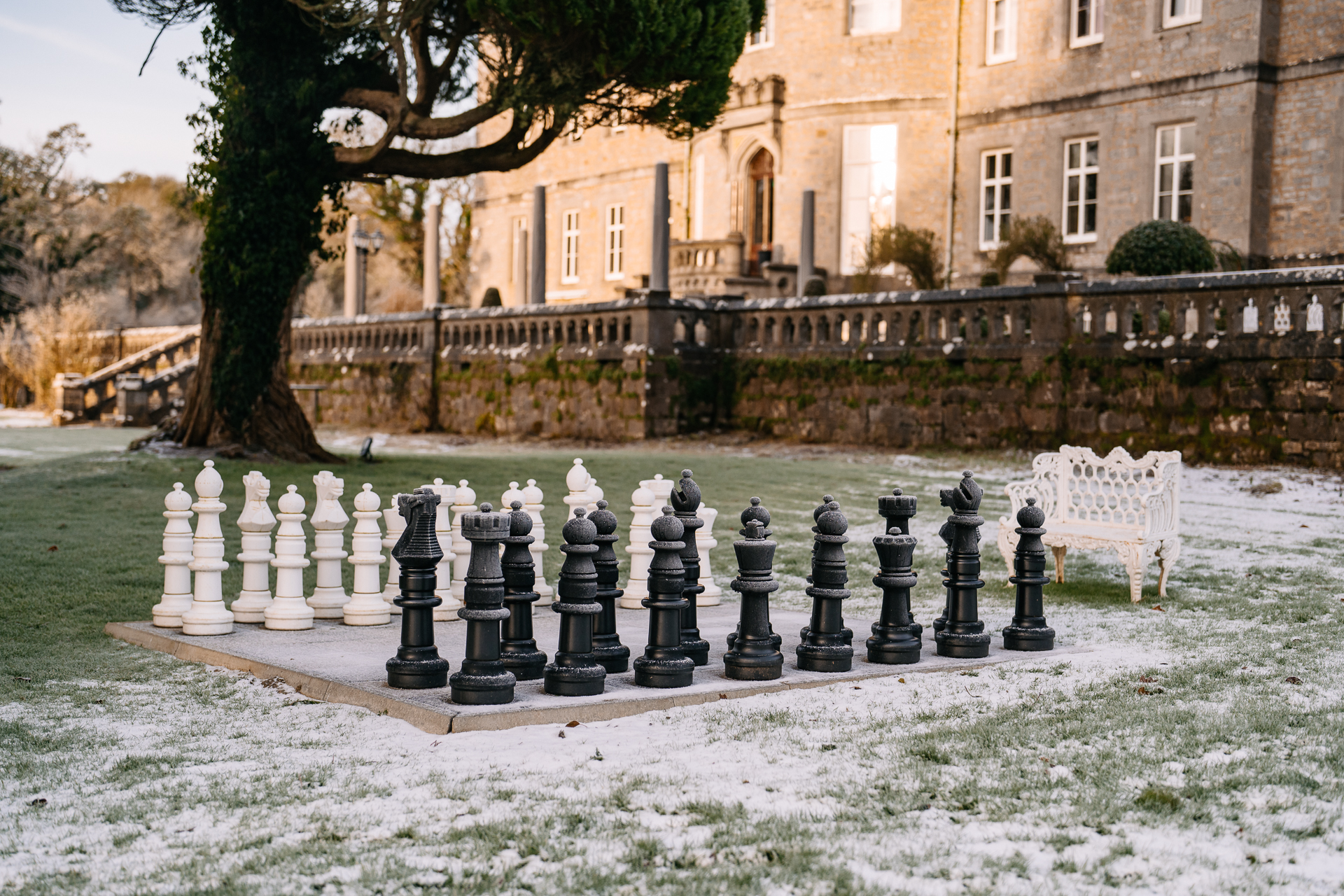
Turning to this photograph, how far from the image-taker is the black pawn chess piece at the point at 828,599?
518 cm

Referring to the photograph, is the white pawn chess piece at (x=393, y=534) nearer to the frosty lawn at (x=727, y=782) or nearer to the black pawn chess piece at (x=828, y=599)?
the frosty lawn at (x=727, y=782)

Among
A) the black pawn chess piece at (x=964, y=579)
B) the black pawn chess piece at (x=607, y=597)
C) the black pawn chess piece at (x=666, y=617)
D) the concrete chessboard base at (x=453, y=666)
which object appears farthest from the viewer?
the black pawn chess piece at (x=964, y=579)

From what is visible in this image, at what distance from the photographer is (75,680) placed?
5.12 metres

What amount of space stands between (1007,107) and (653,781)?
22203 mm

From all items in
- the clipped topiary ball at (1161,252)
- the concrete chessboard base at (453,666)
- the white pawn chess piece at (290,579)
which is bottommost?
the concrete chessboard base at (453,666)

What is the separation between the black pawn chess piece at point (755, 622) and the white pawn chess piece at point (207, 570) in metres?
2.37

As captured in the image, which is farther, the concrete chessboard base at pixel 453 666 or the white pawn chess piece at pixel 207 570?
the white pawn chess piece at pixel 207 570

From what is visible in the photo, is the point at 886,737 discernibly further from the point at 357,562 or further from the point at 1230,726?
the point at 357,562

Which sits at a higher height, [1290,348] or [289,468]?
[1290,348]

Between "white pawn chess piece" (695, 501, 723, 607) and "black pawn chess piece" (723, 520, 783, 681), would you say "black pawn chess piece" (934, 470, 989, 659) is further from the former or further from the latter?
"white pawn chess piece" (695, 501, 723, 607)

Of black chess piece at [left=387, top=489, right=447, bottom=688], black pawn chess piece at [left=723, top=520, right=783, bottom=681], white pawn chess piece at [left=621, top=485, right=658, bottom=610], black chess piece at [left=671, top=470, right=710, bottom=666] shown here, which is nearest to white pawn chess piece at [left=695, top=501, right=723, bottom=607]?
white pawn chess piece at [left=621, top=485, right=658, bottom=610]

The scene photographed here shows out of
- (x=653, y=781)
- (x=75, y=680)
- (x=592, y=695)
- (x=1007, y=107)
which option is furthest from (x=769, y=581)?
(x=1007, y=107)

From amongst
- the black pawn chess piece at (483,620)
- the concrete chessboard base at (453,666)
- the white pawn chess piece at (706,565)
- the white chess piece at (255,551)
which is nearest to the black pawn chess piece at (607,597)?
the concrete chessboard base at (453,666)

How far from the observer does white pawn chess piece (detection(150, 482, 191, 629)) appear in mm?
6047
